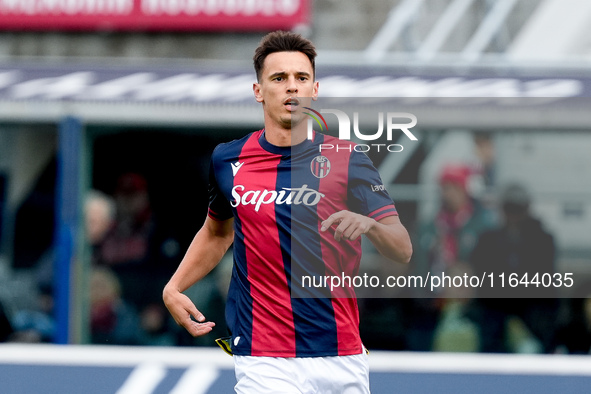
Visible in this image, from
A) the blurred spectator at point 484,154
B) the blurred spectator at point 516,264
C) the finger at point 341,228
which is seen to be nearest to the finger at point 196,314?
the finger at point 341,228

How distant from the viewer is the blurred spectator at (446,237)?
5367mm

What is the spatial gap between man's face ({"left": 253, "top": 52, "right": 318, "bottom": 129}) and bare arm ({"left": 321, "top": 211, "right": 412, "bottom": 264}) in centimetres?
40

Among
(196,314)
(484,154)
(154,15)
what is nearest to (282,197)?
(196,314)

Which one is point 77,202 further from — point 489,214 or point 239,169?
point 239,169

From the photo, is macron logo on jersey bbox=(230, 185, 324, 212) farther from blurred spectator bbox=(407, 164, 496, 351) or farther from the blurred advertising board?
the blurred advertising board

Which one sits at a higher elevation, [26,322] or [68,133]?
[68,133]

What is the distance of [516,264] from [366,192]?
2566mm

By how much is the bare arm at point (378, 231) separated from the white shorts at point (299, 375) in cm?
40

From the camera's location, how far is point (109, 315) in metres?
6.12

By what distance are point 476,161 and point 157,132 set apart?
2438mm

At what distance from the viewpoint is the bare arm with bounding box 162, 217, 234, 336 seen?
2.73m

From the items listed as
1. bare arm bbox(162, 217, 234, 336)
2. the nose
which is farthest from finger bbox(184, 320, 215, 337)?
the nose

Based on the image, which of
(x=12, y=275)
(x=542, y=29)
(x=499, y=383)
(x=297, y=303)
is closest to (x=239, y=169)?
(x=297, y=303)

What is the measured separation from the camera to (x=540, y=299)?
564 centimetres
